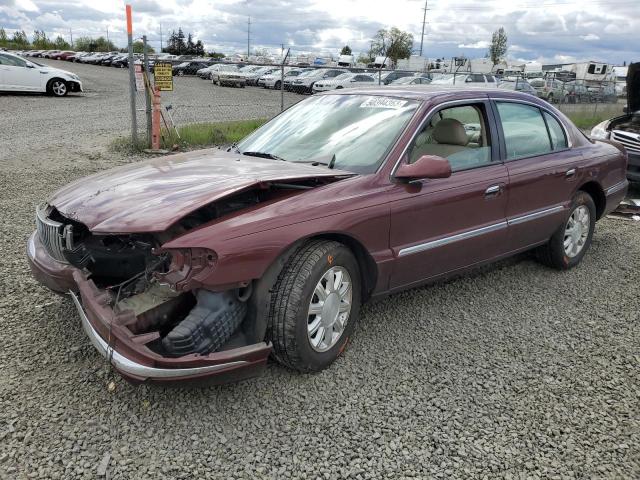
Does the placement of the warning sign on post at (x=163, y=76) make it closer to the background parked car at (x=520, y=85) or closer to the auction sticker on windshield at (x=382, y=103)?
the auction sticker on windshield at (x=382, y=103)

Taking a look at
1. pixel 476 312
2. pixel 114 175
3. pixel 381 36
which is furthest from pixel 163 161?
pixel 381 36

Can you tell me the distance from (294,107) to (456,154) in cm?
146

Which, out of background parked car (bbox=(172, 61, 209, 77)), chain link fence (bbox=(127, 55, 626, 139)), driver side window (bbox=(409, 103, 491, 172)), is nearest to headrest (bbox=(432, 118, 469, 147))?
driver side window (bbox=(409, 103, 491, 172))

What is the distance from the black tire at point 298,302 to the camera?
2898 millimetres

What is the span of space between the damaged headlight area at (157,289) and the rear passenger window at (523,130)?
8.54 ft

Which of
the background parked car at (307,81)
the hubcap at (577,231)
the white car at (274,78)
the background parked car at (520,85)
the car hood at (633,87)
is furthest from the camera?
the white car at (274,78)

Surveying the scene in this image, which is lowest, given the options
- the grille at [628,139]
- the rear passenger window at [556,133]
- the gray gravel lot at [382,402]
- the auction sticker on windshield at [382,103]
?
the gray gravel lot at [382,402]

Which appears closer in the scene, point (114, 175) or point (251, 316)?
point (251, 316)

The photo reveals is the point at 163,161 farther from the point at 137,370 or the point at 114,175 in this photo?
the point at 137,370

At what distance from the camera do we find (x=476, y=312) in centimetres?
414

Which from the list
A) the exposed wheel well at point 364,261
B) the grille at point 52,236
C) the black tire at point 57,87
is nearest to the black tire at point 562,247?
the exposed wheel well at point 364,261

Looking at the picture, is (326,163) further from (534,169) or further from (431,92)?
(534,169)

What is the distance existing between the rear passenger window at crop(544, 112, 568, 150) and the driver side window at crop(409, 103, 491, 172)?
3.03 ft

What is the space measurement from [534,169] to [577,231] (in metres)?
1.04
